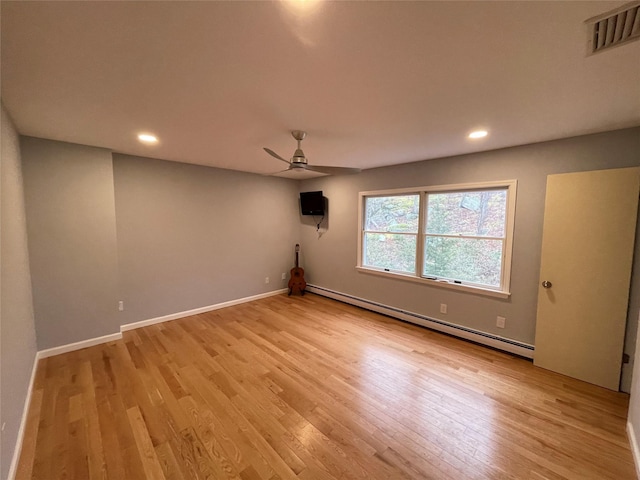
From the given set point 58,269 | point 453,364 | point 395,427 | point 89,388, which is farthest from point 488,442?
point 58,269

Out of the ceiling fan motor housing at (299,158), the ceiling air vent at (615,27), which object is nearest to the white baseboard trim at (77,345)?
the ceiling fan motor housing at (299,158)

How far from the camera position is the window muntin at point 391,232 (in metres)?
3.79

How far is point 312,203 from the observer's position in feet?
16.1

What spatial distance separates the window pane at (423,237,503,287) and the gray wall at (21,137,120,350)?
13.7 feet

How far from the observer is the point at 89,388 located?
89.1 inches

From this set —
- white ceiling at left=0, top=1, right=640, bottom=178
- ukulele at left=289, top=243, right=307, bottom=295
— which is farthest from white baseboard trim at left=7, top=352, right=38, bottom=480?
ukulele at left=289, top=243, right=307, bottom=295

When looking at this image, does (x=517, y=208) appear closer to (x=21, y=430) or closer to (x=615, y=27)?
(x=615, y=27)

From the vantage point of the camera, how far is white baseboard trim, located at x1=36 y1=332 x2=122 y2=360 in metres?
2.75

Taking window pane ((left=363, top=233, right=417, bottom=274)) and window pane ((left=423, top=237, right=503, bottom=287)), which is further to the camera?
window pane ((left=363, top=233, right=417, bottom=274))

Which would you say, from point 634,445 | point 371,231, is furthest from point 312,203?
point 634,445

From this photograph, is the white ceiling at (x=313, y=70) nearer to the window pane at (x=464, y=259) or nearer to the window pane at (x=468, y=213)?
the window pane at (x=468, y=213)

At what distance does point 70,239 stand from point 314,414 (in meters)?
3.19

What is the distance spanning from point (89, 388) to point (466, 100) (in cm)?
→ 390

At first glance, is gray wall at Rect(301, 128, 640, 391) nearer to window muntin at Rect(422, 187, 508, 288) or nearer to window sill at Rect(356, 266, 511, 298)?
window sill at Rect(356, 266, 511, 298)
